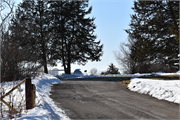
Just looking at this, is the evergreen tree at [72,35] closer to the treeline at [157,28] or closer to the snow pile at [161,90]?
the treeline at [157,28]

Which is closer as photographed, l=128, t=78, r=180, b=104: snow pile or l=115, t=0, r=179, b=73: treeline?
l=128, t=78, r=180, b=104: snow pile

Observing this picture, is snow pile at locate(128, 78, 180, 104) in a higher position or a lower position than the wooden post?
lower

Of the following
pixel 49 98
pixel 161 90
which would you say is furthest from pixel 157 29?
pixel 49 98

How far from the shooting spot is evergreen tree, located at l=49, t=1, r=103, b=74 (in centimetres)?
3503

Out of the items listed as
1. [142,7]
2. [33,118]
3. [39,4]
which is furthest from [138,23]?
[33,118]

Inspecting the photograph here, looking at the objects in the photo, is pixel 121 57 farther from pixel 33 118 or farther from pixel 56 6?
pixel 33 118

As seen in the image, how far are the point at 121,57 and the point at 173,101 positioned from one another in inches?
1415

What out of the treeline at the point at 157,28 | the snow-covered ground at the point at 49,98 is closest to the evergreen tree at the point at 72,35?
the treeline at the point at 157,28

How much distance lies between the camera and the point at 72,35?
36.0 m

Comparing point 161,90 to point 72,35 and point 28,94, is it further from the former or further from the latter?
point 72,35

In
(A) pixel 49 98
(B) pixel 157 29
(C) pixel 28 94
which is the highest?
(B) pixel 157 29

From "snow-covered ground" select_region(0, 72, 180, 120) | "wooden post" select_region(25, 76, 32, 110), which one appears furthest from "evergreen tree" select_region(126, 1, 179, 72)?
"wooden post" select_region(25, 76, 32, 110)

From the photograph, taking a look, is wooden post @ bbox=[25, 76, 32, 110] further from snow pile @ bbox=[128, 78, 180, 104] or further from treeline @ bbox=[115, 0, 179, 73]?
treeline @ bbox=[115, 0, 179, 73]

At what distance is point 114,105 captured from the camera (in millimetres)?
8094
